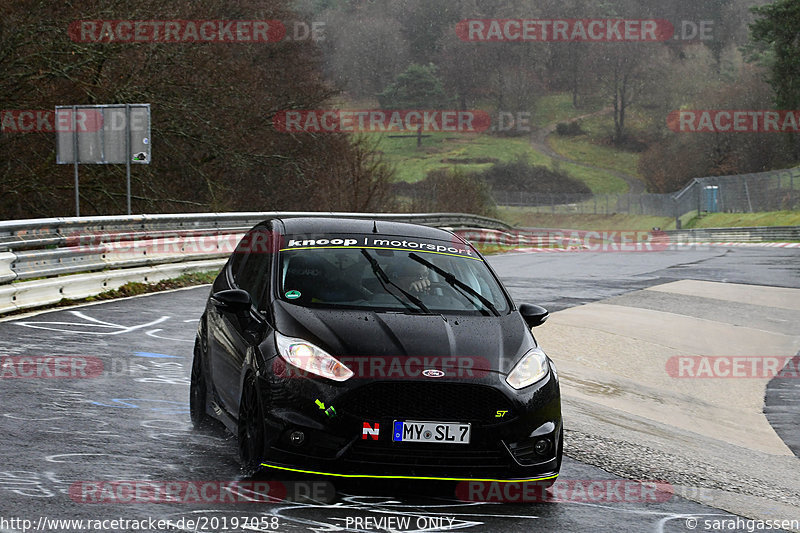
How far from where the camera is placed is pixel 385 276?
24.2 feet

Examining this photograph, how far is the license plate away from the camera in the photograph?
607cm

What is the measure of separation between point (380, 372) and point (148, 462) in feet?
5.64

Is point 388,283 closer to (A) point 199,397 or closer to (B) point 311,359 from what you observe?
(B) point 311,359

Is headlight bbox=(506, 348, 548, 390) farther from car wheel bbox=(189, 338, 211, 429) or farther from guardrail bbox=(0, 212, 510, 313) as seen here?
guardrail bbox=(0, 212, 510, 313)

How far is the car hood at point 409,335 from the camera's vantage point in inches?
249

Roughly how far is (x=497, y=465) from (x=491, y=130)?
16701 centimetres

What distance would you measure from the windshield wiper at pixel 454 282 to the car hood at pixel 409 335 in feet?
1.18

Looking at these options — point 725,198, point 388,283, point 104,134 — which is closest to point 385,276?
point 388,283

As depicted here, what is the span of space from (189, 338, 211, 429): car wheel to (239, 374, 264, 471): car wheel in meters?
1.29

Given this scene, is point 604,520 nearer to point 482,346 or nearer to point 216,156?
point 482,346

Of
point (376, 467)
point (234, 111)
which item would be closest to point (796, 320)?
point (376, 467)

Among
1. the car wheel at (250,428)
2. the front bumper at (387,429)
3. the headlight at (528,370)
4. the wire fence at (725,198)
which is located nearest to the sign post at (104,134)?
the car wheel at (250,428)

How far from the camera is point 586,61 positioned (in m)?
188

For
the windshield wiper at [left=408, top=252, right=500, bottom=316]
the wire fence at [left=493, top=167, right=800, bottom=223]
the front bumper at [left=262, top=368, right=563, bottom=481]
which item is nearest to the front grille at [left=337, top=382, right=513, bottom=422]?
the front bumper at [left=262, top=368, right=563, bottom=481]
